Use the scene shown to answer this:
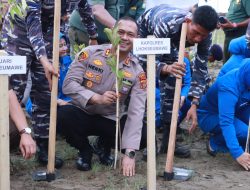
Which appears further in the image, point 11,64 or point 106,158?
point 106,158

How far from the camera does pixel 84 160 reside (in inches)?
152

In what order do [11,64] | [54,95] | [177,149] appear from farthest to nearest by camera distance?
1. [177,149]
2. [54,95]
3. [11,64]

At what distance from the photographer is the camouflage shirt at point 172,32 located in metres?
3.98

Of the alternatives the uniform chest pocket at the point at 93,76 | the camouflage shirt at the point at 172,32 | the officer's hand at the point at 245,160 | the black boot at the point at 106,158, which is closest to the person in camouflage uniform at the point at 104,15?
the camouflage shirt at the point at 172,32

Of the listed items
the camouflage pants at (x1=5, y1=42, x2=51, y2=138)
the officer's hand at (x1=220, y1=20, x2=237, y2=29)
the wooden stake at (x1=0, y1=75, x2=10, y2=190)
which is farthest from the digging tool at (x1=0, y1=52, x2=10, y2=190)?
the officer's hand at (x1=220, y1=20, x2=237, y2=29)

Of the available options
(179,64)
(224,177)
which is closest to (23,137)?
(179,64)

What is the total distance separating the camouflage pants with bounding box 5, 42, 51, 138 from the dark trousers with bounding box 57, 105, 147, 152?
0.16 meters

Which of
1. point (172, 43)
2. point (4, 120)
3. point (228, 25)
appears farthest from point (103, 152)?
point (228, 25)

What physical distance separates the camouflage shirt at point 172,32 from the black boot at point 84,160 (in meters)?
0.87

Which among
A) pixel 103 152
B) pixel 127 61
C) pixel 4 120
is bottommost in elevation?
pixel 103 152

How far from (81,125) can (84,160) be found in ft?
0.90

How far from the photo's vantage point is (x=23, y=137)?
2738mm

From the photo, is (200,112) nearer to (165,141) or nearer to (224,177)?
(165,141)

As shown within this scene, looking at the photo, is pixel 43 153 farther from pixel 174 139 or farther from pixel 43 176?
pixel 174 139
